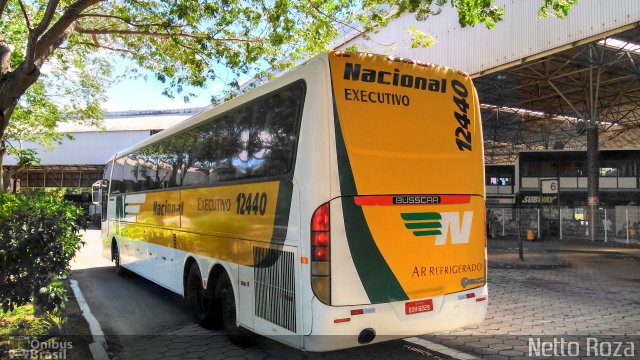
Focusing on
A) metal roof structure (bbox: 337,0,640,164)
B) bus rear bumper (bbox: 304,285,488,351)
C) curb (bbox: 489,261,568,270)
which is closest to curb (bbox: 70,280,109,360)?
bus rear bumper (bbox: 304,285,488,351)

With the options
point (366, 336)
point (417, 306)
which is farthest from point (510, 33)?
point (366, 336)

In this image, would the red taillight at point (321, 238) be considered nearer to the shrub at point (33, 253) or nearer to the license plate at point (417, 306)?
the license plate at point (417, 306)

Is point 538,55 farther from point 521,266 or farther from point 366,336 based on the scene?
point 366,336

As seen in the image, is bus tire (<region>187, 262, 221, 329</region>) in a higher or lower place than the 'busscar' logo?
lower

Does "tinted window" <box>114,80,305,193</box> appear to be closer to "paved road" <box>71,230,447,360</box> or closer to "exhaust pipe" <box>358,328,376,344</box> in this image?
"exhaust pipe" <box>358,328,376,344</box>

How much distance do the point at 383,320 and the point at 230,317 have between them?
2.45 m

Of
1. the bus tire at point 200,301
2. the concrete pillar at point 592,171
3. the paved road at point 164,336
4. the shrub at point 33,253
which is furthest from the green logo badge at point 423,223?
the concrete pillar at point 592,171

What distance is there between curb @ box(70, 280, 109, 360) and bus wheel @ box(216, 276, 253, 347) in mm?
1510

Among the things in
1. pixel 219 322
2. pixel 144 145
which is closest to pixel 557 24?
pixel 144 145

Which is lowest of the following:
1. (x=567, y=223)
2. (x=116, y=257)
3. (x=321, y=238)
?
(x=116, y=257)

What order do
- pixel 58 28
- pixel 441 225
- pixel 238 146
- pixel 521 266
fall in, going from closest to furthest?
pixel 441 225 → pixel 238 146 → pixel 58 28 → pixel 521 266

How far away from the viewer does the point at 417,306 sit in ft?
16.3

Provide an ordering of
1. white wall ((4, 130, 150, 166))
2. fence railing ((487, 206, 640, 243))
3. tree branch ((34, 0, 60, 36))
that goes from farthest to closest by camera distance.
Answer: white wall ((4, 130, 150, 166)) < fence railing ((487, 206, 640, 243)) < tree branch ((34, 0, 60, 36))

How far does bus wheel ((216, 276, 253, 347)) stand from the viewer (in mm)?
6086
